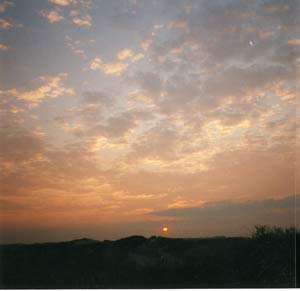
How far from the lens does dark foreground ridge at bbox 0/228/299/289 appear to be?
3.29 meters

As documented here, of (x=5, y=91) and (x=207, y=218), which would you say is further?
(x=207, y=218)

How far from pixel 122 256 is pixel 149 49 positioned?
1.48 meters

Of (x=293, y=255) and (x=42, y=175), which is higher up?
(x=42, y=175)

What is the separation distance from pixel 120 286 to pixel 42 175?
96 centimetres

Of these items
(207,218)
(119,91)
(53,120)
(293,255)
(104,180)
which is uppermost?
(119,91)

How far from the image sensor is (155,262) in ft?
11.4

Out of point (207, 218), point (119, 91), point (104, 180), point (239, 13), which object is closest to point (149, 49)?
point (119, 91)

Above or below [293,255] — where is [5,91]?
above

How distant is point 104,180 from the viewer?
353 centimetres

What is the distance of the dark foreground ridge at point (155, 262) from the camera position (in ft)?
10.8

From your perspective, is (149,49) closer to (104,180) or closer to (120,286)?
(104,180)

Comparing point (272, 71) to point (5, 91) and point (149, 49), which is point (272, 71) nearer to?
point (149, 49)

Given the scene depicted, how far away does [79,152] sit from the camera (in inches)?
139

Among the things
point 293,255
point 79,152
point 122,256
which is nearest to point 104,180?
point 79,152
